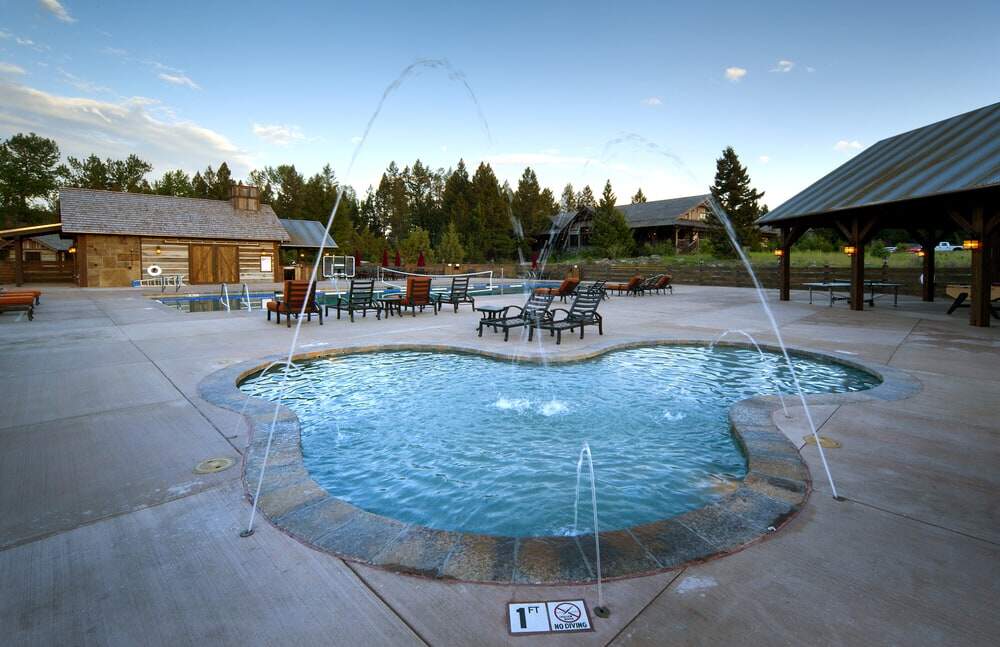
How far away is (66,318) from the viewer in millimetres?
12992

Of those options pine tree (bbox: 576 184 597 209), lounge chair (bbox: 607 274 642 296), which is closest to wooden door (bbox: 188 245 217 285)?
lounge chair (bbox: 607 274 642 296)

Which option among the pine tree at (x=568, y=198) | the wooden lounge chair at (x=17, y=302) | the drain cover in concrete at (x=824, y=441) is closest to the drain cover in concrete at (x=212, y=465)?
the drain cover in concrete at (x=824, y=441)

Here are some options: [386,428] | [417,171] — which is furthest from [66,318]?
[417,171]

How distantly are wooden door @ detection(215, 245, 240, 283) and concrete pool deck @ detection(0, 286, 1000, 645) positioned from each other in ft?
89.3

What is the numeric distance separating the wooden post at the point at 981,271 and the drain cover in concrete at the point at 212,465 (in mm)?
15879

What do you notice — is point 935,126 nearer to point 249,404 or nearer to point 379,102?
point 379,102

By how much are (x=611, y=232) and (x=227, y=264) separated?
2875 centimetres

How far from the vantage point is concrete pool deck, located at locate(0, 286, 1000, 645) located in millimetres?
2029

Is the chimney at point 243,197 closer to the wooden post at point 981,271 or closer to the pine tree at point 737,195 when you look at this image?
the wooden post at point 981,271

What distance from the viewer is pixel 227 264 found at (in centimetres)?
3016

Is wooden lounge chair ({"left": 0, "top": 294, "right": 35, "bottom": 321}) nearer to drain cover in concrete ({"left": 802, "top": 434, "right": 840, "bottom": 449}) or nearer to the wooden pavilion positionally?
drain cover in concrete ({"left": 802, "top": 434, "right": 840, "bottom": 449})

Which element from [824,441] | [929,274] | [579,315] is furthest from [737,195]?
[824,441]

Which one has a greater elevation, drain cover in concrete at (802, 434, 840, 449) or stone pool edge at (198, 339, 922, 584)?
drain cover in concrete at (802, 434, 840, 449)

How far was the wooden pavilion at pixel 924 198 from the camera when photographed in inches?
463
